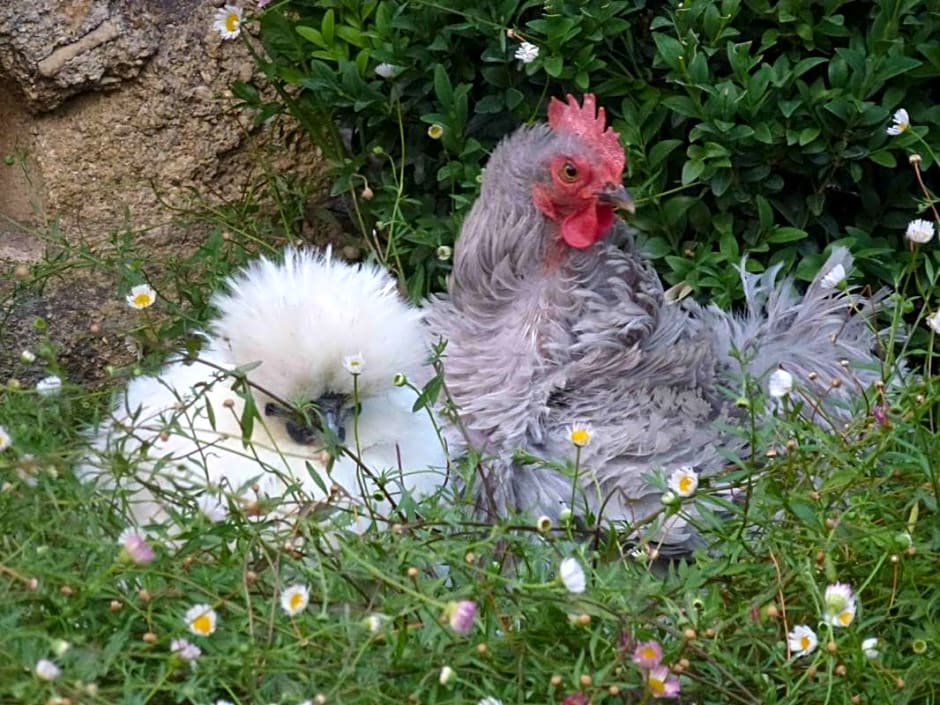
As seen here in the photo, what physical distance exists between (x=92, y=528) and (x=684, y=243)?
6.35 feet

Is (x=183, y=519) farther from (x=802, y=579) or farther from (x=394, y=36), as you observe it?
(x=394, y=36)

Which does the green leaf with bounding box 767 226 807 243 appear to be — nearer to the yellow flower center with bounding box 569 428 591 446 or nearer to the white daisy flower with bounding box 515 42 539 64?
the white daisy flower with bounding box 515 42 539 64

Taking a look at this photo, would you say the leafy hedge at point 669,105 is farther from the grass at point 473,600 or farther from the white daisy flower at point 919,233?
the grass at point 473,600

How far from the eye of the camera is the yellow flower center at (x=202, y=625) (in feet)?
6.37

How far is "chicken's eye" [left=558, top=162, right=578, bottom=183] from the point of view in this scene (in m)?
3.03

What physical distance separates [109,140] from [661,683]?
2.57m

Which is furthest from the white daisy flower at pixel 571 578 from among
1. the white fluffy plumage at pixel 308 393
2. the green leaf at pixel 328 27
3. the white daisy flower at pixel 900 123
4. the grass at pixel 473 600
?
the green leaf at pixel 328 27

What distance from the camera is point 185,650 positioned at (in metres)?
1.91

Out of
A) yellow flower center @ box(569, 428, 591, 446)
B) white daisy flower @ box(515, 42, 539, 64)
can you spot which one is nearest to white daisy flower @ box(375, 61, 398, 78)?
white daisy flower @ box(515, 42, 539, 64)

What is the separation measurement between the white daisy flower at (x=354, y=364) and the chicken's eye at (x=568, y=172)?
2.35 feet

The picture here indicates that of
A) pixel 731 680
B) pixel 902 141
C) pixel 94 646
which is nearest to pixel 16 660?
pixel 94 646

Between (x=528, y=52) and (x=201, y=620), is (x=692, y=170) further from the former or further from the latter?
(x=201, y=620)

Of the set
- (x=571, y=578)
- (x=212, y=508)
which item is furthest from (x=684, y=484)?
(x=212, y=508)

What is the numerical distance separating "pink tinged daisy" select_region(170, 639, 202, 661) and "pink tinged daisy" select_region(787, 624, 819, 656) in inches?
34.7
